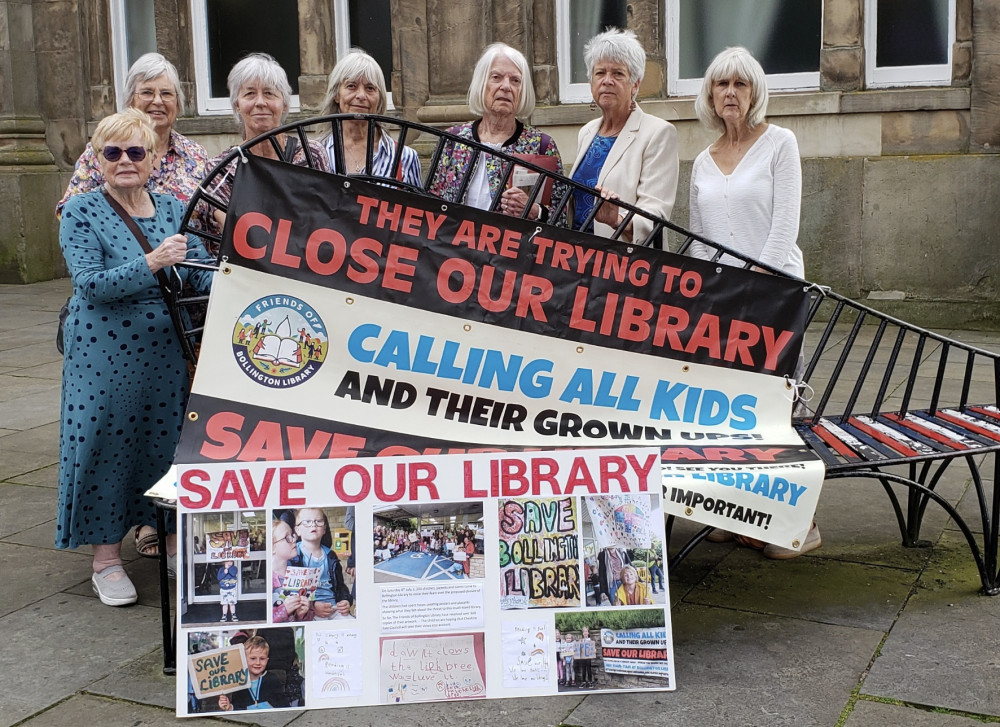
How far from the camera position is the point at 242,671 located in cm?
292

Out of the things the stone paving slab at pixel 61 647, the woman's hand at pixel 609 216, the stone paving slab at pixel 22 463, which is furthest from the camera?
the stone paving slab at pixel 22 463

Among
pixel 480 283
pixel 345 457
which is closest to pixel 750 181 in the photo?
pixel 480 283

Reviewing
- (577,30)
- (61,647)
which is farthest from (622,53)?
(577,30)

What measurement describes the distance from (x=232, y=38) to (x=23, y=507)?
7.52 metres

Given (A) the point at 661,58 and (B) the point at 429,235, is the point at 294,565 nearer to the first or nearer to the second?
(B) the point at 429,235

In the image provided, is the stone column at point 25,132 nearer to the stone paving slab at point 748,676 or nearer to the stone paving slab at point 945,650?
the stone paving slab at point 748,676

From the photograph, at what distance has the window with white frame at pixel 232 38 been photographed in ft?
36.7

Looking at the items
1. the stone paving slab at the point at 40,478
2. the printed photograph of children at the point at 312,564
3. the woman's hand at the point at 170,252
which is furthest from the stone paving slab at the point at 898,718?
the stone paving slab at the point at 40,478

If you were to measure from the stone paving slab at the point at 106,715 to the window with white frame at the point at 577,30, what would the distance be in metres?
7.47

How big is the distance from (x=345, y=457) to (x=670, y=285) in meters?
1.11

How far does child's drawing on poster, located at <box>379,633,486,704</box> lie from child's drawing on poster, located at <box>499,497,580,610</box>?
155 millimetres

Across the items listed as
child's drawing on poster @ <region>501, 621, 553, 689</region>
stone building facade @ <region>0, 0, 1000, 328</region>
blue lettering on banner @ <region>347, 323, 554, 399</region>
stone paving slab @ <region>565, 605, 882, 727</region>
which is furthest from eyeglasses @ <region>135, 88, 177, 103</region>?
stone building facade @ <region>0, 0, 1000, 328</region>

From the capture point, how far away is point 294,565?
297 centimetres

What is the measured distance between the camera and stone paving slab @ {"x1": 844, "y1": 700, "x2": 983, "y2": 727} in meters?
2.85
